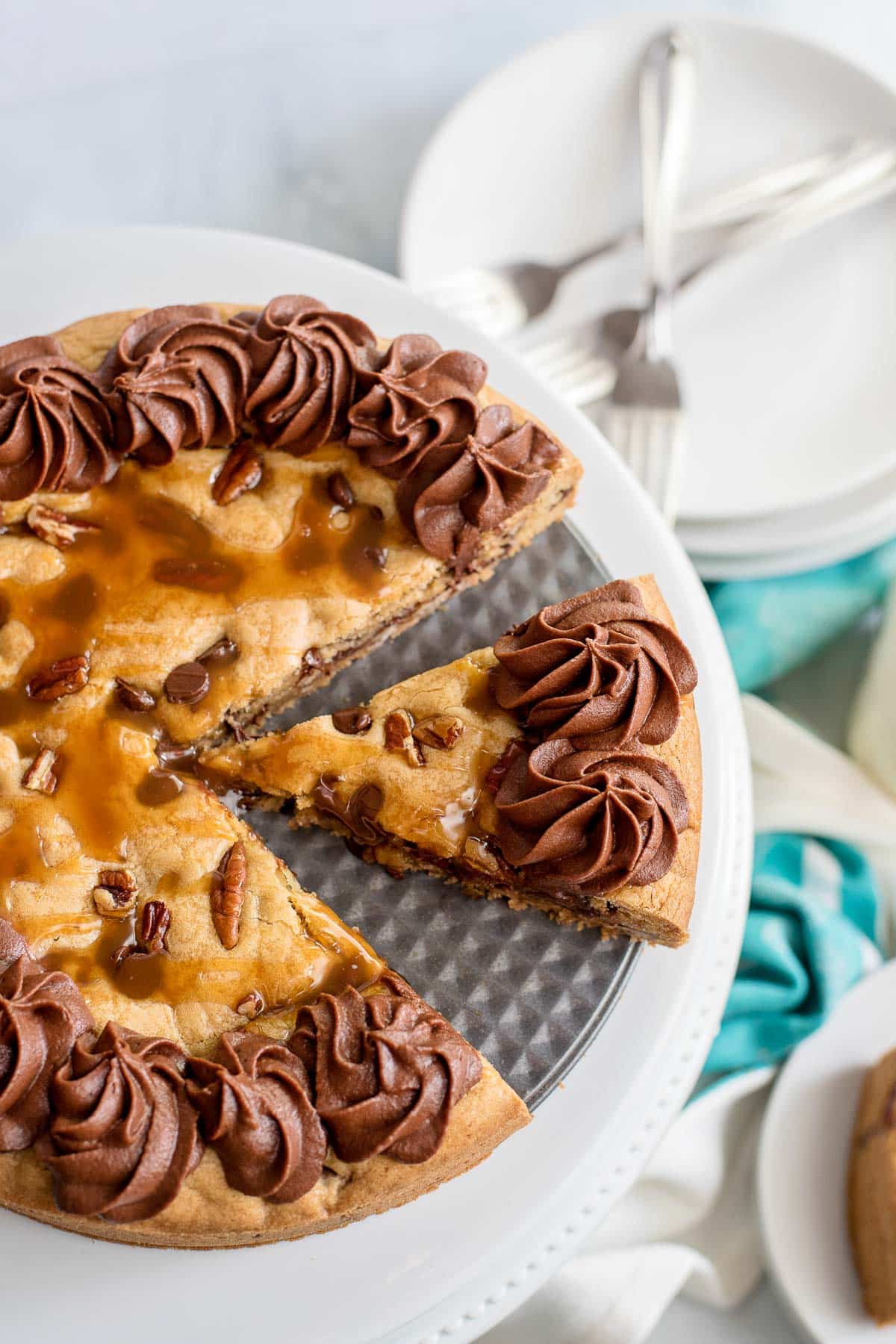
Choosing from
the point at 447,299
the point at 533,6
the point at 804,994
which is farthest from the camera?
the point at 533,6

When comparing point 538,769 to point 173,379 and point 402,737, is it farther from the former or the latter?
point 173,379

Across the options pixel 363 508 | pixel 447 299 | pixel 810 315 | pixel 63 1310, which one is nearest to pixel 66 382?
pixel 363 508

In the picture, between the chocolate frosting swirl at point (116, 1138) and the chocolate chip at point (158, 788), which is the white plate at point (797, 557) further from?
the chocolate frosting swirl at point (116, 1138)

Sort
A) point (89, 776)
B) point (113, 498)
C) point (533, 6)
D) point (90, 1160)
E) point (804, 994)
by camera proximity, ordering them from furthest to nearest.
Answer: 1. point (533, 6)
2. point (804, 994)
3. point (113, 498)
4. point (89, 776)
5. point (90, 1160)

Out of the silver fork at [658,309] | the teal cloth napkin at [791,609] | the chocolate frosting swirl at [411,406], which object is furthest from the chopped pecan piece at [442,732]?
the teal cloth napkin at [791,609]

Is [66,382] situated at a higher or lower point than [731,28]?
lower

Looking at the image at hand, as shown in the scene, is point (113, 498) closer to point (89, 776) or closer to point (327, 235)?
point (89, 776)
